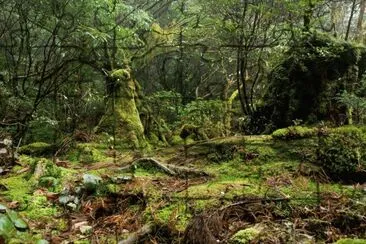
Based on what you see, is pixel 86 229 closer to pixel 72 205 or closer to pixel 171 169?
pixel 72 205

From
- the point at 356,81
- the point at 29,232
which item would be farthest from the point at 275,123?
the point at 29,232

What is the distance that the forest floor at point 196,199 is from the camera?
335cm

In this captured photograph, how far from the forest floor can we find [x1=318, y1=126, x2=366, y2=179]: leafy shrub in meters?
0.16

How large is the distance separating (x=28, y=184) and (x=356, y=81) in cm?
513

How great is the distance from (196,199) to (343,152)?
196 centimetres

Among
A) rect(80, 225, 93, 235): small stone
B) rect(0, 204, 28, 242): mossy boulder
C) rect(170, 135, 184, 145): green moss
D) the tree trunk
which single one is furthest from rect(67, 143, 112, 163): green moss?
rect(0, 204, 28, 242): mossy boulder

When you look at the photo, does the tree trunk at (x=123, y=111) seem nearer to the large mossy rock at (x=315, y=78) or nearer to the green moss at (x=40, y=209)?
the large mossy rock at (x=315, y=78)

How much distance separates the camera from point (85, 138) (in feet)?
26.6

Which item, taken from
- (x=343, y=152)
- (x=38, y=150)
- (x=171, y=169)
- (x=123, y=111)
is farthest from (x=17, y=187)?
(x=123, y=111)

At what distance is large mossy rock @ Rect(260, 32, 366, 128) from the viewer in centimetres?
666

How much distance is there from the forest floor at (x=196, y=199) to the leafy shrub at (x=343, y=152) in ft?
0.53

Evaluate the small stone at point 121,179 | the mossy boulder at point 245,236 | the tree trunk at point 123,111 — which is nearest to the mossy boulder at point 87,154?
the tree trunk at point 123,111

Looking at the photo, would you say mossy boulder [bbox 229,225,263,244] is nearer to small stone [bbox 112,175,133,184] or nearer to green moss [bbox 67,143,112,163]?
small stone [bbox 112,175,133,184]

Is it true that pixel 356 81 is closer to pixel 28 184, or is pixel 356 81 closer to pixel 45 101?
pixel 28 184
